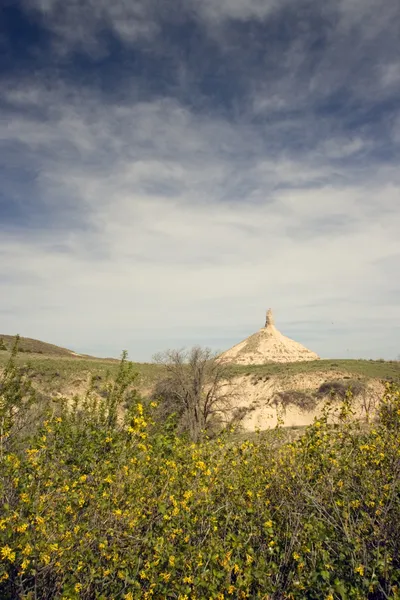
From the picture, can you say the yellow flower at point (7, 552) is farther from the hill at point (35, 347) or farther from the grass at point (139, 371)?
the hill at point (35, 347)

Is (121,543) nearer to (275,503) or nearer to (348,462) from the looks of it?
(275,503)

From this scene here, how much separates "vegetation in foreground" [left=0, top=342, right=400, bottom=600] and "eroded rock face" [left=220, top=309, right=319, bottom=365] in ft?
322

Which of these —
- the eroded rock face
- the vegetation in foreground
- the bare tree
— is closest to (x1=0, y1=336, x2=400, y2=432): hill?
the bare tree

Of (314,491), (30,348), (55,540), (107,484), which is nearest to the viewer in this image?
(55,540)

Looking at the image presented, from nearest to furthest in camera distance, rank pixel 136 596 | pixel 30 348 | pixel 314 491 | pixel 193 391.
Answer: pixel 136 596
pixel 314 491
pixel 193 391
pixel 30 348

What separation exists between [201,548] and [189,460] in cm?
165


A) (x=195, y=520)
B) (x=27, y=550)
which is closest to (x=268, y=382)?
(x=195, y=520)

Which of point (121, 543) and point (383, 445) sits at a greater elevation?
point (383, 445)

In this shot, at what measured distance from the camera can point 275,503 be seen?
700cm


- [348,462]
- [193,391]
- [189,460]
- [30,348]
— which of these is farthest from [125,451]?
[30,348]

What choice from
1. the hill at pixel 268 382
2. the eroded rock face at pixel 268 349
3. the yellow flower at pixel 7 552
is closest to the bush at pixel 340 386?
the hill at pixel 268 382

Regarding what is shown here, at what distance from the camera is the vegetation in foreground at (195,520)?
4.93 meters

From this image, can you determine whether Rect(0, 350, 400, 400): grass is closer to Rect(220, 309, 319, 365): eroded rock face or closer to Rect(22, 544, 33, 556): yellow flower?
Rect(22, 544, 33, 556): yellow flower

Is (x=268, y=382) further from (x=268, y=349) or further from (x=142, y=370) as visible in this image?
(x=268, y=349)
